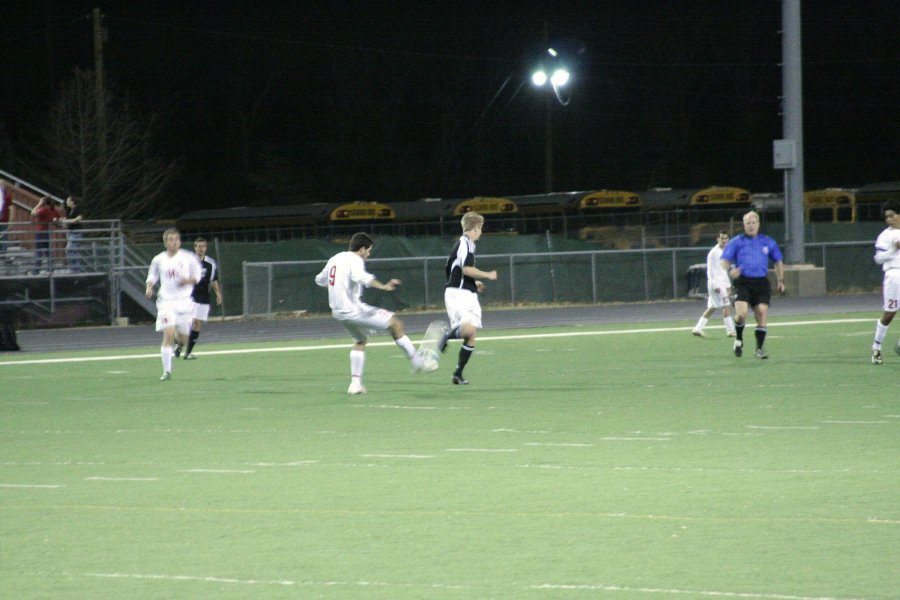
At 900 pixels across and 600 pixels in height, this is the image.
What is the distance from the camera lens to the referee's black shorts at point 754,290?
17.0 m

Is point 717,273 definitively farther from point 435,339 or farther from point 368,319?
point 368,319

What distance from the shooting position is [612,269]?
3400cm

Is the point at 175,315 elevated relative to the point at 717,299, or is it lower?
elevated

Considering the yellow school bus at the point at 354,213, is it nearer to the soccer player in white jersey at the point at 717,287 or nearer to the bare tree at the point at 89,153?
the bare tree at the point at 89,153

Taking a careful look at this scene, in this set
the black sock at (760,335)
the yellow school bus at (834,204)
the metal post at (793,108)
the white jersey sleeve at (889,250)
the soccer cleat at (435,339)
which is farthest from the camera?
the yellow school bus at (834,204)

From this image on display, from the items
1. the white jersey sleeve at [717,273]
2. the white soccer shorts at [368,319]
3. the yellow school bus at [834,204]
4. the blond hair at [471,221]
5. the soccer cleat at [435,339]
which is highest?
the yellow school bus at [834,204]

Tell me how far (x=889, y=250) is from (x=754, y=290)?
1869 mm

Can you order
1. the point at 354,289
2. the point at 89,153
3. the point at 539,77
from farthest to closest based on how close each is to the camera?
the point at 89,153 < the point at 539,77 < the point at 354,289

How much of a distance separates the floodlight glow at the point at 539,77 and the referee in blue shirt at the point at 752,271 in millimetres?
3969

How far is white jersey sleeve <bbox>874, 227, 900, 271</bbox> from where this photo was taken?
624 inches

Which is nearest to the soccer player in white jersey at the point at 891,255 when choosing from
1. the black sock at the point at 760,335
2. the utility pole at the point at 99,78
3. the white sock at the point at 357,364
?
the black sock at the point at 760,335

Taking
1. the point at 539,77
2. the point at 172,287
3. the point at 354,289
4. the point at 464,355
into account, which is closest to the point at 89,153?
the point at 539,77

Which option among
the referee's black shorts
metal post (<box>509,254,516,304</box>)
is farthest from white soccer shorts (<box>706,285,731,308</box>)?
metal post (<box>509,254,516,304</box>)

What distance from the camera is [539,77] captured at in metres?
19.3
